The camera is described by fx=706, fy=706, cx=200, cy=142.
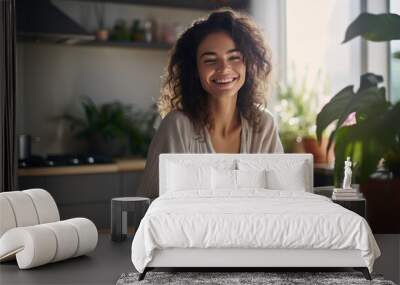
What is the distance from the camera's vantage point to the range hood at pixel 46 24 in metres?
6.52

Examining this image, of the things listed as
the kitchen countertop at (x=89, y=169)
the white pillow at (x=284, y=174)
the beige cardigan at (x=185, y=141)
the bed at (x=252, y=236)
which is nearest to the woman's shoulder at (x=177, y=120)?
the beige cardigan at (x=185, y=141)

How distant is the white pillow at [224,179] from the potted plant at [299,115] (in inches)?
38.5

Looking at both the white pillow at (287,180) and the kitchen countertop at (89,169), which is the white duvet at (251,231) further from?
the kitchen countertop at (89,169)

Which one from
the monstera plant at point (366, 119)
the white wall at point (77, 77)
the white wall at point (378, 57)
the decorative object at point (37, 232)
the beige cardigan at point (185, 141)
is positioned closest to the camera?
the decorative object at point (37, 232)

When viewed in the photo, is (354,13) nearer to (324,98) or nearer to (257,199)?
(324,98)

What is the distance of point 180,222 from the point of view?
14.7ft

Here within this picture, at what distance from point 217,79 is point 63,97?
1560mm

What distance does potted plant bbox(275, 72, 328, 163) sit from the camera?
21.4 ft

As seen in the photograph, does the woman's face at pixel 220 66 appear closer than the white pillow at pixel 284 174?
No

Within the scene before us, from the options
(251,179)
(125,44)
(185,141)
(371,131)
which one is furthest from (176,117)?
(371,131)

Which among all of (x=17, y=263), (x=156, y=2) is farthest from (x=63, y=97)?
(x=17, y=263)

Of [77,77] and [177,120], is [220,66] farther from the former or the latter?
[77,77]

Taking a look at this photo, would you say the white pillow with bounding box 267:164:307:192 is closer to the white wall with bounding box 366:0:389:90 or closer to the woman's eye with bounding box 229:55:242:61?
the woman's eye with bounding box 229:55:242:61

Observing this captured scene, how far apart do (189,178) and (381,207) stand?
188 cm
